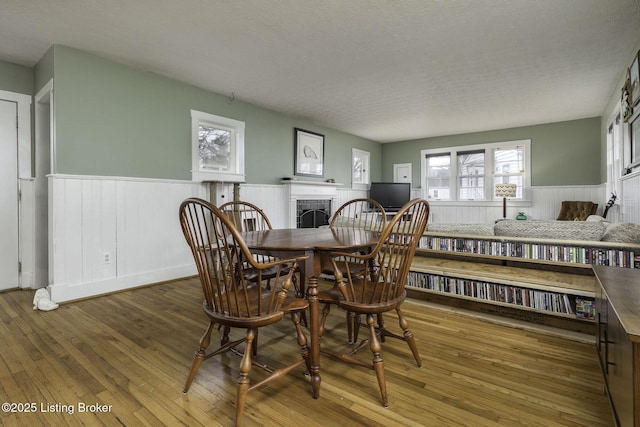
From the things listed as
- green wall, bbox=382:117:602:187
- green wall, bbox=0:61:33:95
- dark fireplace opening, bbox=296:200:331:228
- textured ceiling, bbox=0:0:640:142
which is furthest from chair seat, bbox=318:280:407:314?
green wall, bbox=382:117:602:187

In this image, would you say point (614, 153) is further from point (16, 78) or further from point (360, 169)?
point (16, 78)

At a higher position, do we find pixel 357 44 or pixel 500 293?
pixel 357 44

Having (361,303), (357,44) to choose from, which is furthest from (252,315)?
(357,44)

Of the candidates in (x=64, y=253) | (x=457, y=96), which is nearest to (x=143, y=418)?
→ (x=64, y=253)

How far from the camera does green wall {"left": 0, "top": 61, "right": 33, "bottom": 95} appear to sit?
3.39m

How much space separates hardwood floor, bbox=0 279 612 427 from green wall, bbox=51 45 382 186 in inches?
66.3

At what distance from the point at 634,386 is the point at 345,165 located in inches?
246

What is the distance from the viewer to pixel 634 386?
878mm

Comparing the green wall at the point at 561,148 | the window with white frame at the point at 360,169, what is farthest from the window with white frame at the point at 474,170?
the window with white frame at the point at 360,169

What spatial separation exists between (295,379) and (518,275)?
1918 millimetres

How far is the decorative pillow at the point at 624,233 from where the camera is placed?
217cm

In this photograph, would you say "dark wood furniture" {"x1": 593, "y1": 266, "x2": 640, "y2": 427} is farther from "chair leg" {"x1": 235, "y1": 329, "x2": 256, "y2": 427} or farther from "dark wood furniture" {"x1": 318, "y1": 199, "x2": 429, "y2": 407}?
"chair leg" {"x1": 235, "y1": 329, "x2": 256, "y2": 427}

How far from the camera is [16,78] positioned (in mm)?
3475

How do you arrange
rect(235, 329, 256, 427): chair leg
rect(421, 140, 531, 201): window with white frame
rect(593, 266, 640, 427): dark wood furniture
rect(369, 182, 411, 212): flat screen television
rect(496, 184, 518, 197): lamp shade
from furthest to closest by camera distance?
rect(369, 182, 411, 212): flat screen television, rect(421, 140, 531, 201): window with white frame, rect(496, 184, 518, 197): lamp shade, rect(235, 329, 256, 427): chair leg, rect(593, 266, 640, 427): dark wood furniture
